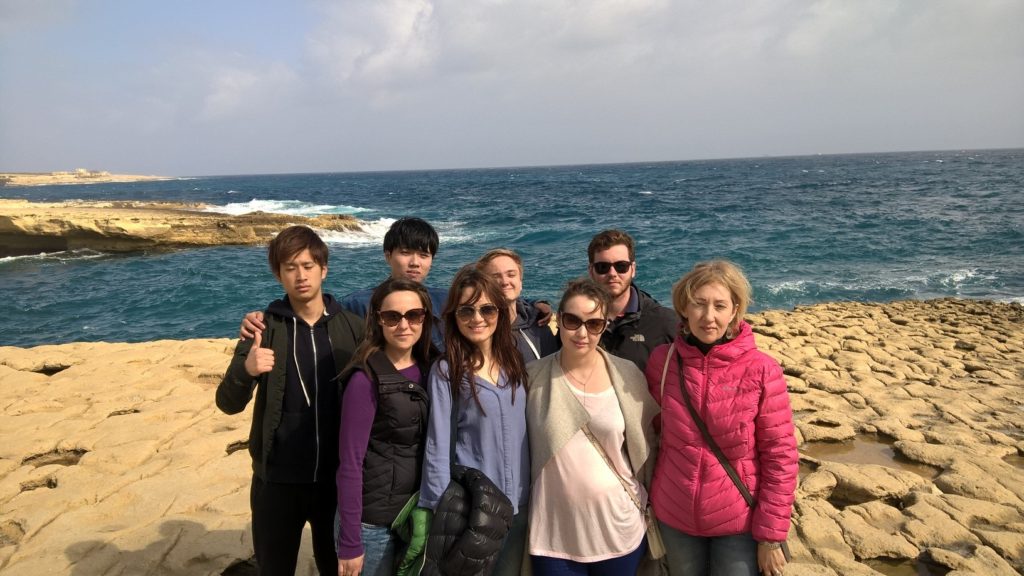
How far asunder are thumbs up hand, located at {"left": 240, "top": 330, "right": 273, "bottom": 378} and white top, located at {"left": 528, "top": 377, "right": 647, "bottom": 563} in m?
1.16

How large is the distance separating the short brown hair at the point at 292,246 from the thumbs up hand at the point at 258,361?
13.5 inches

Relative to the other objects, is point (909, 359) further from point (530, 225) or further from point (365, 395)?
point (530, 225)

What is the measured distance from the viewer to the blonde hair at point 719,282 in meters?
2.36

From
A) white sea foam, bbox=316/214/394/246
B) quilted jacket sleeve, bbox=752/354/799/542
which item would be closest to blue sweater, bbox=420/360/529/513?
quilted jacket sleeve, bbox=752/354/799/542

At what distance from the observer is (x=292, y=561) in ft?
8.64

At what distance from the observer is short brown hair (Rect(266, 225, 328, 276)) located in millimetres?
2545

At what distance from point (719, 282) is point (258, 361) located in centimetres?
184

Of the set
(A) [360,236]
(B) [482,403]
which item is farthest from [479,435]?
(A) [360,236]

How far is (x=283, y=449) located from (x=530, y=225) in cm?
2884

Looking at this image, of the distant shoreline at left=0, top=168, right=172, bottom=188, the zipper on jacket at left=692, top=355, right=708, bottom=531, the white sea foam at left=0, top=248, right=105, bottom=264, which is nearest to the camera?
the zipper on jacket at left=692, top=355, right=708, bottom=531

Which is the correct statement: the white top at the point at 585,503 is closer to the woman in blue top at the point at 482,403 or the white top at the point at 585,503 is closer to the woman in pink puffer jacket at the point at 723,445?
the woman in blue top at the point at 482,403

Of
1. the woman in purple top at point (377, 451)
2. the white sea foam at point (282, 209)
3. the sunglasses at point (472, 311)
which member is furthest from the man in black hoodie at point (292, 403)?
the white sea foam at point (282, 209)

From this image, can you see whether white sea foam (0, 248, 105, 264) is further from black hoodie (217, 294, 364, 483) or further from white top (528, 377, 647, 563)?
white top (528, 377, 647, 563)

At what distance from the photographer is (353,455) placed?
2.21 meters
